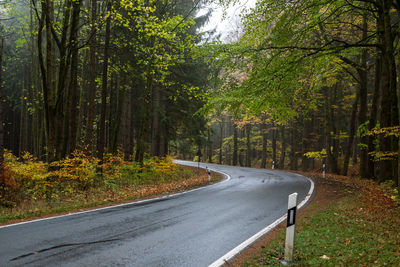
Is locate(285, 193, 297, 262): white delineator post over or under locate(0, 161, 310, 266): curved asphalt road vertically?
over

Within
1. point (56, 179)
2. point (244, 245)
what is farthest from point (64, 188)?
point (244, 245)

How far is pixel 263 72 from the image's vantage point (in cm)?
1059

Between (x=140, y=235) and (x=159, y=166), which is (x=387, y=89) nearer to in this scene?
(x=140, y=235)

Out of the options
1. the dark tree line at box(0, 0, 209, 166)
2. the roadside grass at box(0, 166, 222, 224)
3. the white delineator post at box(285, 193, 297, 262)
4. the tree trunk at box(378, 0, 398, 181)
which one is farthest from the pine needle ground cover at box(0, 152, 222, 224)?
the tree trunk at box(378, 0, 398, 181)

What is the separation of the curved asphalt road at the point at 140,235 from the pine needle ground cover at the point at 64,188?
1.58 m

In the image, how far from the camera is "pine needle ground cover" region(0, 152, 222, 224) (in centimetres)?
895

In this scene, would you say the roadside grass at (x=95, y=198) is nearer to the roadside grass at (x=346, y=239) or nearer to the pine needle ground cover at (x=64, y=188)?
the pine needle ground cover at (x=64, y=188)

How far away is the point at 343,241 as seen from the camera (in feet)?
18.0

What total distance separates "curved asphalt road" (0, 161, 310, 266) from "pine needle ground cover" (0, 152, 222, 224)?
1.58 meters

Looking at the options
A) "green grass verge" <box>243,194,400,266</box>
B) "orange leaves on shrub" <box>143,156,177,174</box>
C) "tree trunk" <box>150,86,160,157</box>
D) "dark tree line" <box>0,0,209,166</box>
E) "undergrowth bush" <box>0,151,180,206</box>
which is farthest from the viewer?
"tree trunk" <box>150,86,160,157</box>

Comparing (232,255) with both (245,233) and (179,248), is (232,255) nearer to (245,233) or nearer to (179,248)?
Answer: (179,248)

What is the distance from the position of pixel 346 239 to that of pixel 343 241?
0.17 metres

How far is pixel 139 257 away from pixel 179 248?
828 millimetres

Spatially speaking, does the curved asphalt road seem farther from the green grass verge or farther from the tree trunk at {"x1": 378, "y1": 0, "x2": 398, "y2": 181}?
the tree trunk at {"x1": 378, "y1": 0, "x2": 398, "y2": 181}
